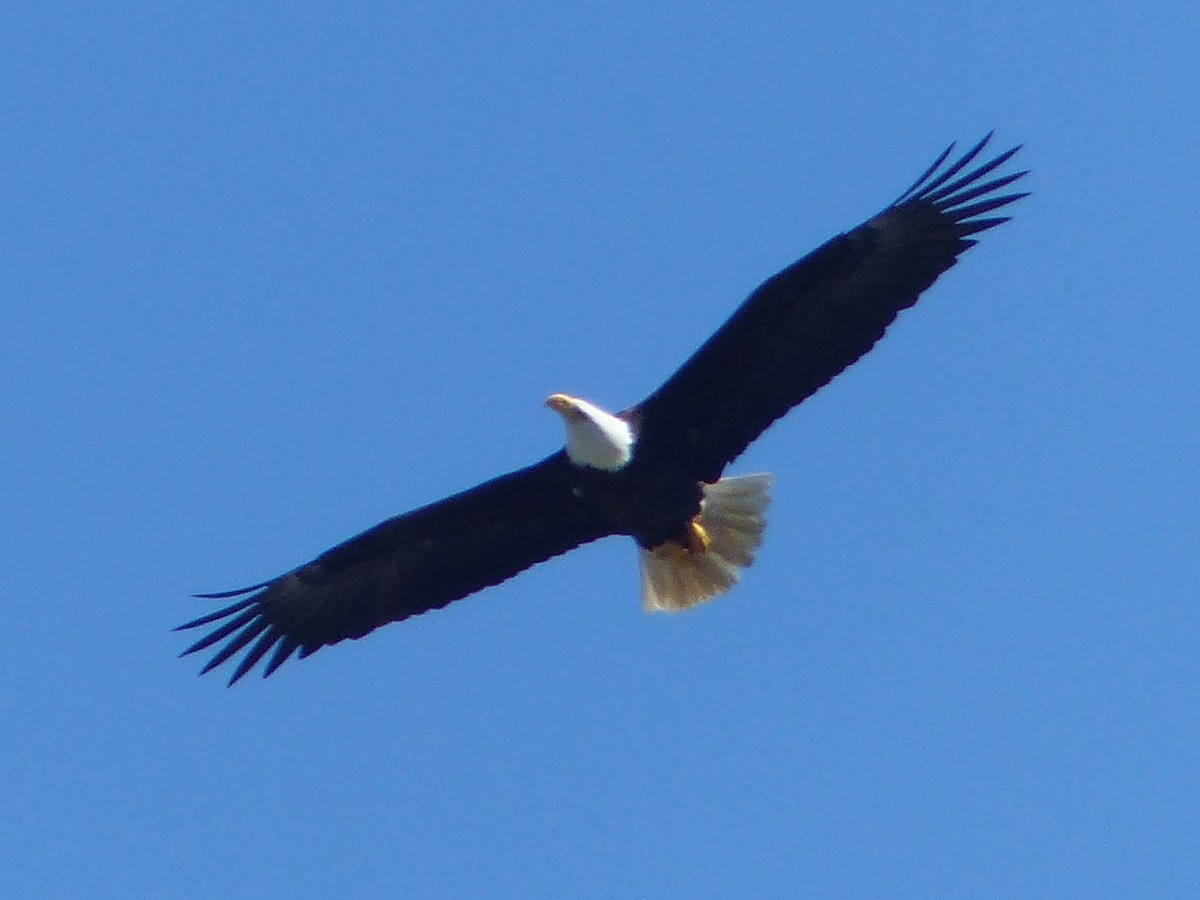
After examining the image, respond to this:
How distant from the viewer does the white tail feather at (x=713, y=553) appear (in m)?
10.7

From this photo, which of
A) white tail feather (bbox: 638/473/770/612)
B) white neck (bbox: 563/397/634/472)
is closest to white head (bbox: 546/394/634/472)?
white neck (bbox: 563/397/634/472)

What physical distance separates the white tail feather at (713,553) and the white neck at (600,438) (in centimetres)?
76

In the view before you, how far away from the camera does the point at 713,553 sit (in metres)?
10.9

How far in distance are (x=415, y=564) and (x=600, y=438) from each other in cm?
119

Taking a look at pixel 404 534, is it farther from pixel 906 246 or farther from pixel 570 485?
pixel 906 246

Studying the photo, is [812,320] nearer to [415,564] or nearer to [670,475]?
[670,475]

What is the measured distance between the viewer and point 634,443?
10.0 m

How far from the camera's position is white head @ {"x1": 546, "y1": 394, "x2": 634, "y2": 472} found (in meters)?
9.97

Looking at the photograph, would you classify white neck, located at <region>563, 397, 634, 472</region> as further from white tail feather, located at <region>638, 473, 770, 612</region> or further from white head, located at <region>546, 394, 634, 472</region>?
white tail feather, located at <region>638, 473, 770, 612</region>

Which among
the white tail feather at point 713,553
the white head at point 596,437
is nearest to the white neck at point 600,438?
the white head at point 596,437

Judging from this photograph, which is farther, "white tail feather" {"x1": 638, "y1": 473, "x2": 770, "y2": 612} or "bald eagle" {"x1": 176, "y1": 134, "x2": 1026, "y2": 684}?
"white tail feather" {"x1": 638, "y1": 473, "x2": 770, "y2": 612}

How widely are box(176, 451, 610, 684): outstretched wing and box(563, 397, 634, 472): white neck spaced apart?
1.20 ft

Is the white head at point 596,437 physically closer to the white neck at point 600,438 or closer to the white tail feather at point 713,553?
the white neck at point 600,438

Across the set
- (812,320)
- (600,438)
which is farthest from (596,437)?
(812,320)
